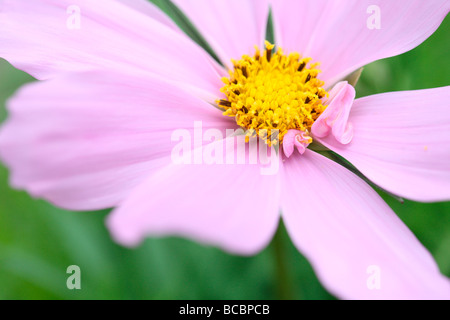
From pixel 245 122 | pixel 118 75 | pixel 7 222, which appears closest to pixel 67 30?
pixel 118 75

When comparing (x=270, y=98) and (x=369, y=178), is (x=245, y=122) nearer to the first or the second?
(x=270, y=98)

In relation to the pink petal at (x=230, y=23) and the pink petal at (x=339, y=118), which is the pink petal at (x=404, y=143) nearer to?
the pink petal at (x=339, y=118)

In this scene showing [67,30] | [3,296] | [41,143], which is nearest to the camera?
[41,143]

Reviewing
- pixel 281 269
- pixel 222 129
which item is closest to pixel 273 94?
pixel 222 129

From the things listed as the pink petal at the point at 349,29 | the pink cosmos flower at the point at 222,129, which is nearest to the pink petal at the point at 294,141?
the pink cosmos flower at the point at 222,129

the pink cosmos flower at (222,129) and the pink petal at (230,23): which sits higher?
the pink petal at (230,23)
